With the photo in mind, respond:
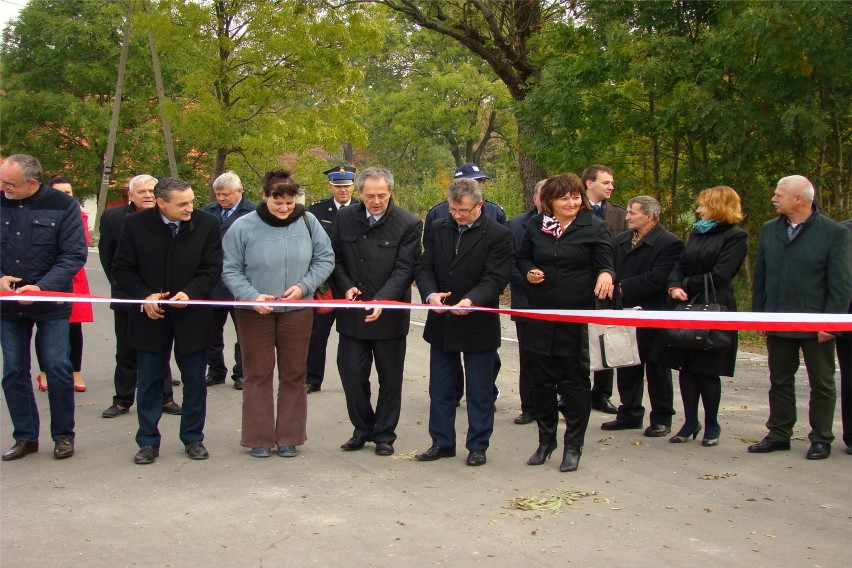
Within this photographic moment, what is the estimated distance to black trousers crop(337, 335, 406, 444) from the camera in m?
7.27

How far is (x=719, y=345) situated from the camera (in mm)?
7199

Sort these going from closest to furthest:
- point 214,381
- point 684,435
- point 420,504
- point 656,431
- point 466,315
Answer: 1. point 420,504
2. point 466,315
3. point 684,435
4. point 656,431
5. point 214,381

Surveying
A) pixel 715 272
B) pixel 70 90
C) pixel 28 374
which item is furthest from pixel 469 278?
pixel 70 90

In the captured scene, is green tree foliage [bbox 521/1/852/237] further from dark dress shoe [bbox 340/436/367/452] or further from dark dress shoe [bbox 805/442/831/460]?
dark dress shoe [bbox 340/436/367/452]

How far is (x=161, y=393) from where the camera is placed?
280 inches

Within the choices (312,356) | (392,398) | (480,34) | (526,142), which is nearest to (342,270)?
(392,398)

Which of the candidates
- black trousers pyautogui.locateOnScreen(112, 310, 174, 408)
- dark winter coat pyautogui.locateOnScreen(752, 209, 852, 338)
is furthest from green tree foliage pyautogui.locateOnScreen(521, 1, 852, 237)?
black trousers pyautogui.locateOnScreen(112, 310, 174, 408)

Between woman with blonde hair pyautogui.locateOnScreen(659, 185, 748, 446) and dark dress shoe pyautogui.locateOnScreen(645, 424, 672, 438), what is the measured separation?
0.18m

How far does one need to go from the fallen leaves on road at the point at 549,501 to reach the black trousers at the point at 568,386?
0.64 m

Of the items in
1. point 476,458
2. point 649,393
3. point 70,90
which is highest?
point 70,90

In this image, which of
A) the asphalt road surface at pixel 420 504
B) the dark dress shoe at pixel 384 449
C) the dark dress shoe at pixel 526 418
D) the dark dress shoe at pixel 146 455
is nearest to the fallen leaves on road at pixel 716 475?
the asphalt road surface at pixel 420 504

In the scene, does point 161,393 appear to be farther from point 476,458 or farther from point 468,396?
point 476,458

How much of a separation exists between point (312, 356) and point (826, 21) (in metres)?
7.70

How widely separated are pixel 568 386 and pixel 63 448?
3.65m
